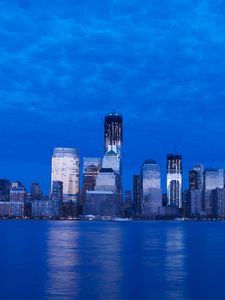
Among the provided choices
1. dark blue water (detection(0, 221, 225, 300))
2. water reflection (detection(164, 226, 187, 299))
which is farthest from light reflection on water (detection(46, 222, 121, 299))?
water reflection (detection(164, 226, 187, 299))

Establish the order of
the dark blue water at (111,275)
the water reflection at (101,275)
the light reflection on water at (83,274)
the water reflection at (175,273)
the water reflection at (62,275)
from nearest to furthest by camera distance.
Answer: the water reflection at (62,275) < the water reflection at (101,275) < the light reflection on water at (83,274) < the dark blue water at (111,275) < the water reflection at (175,273)

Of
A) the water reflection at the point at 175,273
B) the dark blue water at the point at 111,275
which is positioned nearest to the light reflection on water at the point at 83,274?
the dark blue water at the point at 111,275

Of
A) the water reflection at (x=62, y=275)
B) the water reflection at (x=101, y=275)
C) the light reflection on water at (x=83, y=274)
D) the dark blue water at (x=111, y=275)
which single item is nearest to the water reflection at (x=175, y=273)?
the dark blue water at (x=111, y=275)

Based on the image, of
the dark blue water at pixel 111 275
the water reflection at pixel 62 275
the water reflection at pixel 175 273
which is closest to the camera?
the water reflection at pixel 62 275

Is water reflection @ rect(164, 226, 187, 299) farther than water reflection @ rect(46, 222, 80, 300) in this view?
Yes

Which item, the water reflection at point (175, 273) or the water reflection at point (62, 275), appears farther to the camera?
the water reflection at point (175, 273)

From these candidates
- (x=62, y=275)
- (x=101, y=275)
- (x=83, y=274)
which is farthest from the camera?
(x=83, y=274)

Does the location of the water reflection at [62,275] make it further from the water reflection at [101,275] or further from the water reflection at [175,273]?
the water reflection at [175,273]

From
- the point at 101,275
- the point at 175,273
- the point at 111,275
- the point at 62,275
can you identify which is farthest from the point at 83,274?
the point at 175,273

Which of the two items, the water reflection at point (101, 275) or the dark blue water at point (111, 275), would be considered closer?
the water reflection at point (101, 275)

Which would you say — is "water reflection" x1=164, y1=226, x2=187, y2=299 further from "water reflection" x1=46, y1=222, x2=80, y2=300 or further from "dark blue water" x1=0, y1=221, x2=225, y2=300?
"water reflection" x1=46, y1=222, x2=80, y2=300

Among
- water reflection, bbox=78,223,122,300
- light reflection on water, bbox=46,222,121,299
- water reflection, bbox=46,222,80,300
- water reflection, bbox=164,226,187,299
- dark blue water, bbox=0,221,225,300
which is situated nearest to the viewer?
water reflection, bbox=46,222,80,300

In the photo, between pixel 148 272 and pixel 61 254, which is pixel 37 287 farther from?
pixel 61 254

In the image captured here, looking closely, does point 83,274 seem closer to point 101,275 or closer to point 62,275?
point 101,275
